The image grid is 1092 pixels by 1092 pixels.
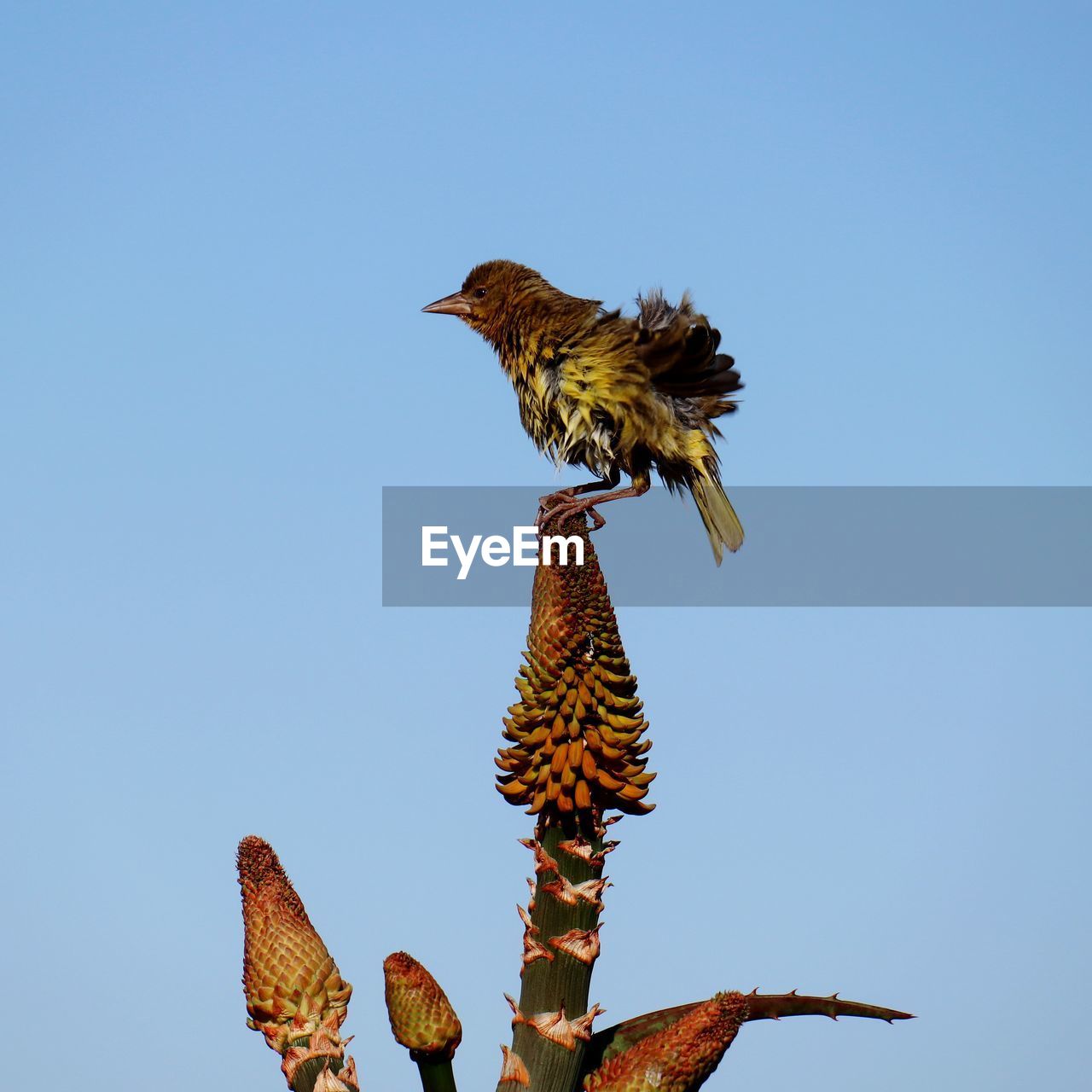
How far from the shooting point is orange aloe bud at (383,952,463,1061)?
16.0 feet

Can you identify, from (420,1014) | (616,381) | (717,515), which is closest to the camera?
(420,1014)

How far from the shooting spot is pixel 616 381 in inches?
351

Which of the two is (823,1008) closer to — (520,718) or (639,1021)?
(639,1021)

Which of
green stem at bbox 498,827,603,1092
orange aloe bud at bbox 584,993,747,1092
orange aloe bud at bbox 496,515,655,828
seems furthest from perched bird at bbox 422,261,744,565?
orange aloe bud at bbox 584,993,747,1092

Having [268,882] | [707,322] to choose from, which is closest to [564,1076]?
[268,882]

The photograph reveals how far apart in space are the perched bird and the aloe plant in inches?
113

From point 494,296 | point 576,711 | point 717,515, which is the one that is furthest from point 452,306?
point 576,711

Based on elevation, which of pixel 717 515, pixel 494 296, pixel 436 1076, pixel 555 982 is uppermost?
pixel 494 296

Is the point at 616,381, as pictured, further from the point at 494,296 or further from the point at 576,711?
the point at 576,711

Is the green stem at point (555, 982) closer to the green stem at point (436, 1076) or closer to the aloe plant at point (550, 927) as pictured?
the aloe plant at point (550, 927)

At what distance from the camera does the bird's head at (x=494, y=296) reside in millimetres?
9898

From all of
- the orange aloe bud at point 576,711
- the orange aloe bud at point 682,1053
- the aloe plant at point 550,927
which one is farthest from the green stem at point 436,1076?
the orange aloe bud at point 576,711

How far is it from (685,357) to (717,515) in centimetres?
193

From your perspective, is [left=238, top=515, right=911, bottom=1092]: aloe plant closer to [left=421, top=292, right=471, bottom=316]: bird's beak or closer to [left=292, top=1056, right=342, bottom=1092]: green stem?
[left=292, top=1056, right=342, bottom=1092]: green stem
